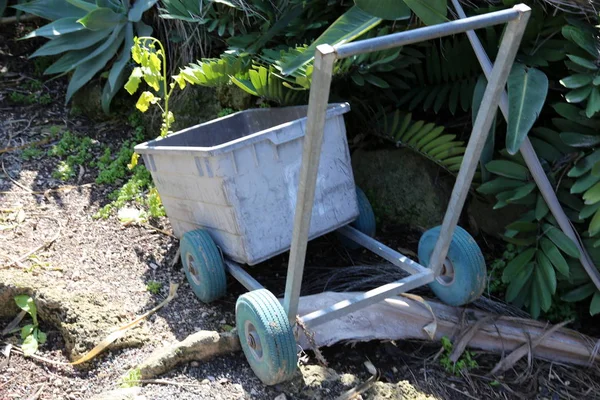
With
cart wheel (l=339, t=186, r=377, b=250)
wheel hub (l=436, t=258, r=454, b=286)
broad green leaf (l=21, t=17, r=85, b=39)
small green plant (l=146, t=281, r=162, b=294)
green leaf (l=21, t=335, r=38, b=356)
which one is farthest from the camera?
broad green leaf (l=21, t=17, r=85, b=39)

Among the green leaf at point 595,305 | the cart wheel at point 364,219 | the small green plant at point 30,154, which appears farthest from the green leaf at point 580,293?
the small green plant at point 30,154

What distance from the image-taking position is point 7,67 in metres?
4.76

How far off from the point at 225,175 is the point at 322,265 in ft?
2.94

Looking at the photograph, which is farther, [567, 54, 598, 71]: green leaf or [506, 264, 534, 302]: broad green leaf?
[506, 264, 534, 302]: broad green leaf

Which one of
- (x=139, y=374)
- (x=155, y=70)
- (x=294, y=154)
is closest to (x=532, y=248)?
(x=294, y=154)

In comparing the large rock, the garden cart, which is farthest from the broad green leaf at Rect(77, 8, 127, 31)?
the large rock

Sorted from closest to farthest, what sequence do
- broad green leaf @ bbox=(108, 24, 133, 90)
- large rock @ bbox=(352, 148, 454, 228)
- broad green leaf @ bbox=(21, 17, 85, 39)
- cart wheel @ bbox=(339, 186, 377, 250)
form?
cart wheel @ bbox=(339, 186, 377, 250)
large rock @ bbox=(352, 148, 454, 228)
broad green leaf @ bbox=(108, 24, 133, 90)
broad green leaf @ bbox=(21, 17, 85, 39)

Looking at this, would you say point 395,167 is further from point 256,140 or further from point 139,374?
point 139,374

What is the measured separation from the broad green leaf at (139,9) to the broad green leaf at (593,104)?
8.66ft

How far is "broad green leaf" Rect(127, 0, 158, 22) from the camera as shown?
4.07m

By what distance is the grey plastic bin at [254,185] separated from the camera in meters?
2.55

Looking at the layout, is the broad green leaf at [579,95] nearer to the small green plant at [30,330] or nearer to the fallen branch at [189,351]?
the fallen branch at [189,351]

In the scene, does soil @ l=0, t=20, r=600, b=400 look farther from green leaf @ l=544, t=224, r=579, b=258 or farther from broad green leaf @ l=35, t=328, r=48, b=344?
green leaf @ l=544, t=224, r=579, b=258

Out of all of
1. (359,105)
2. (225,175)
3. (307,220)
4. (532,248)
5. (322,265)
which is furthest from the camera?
(359,105)
